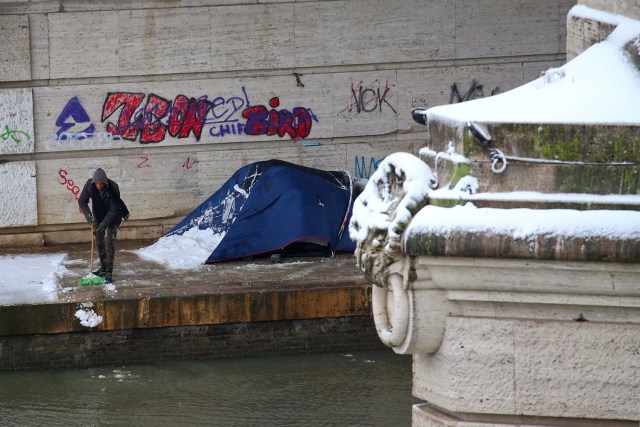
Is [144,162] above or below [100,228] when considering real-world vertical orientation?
above

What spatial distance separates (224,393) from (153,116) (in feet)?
14.6

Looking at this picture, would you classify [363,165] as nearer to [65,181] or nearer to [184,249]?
[184,249]

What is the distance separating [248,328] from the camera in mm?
10969

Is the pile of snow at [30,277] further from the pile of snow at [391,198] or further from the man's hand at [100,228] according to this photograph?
the pile of snow at [391,198]

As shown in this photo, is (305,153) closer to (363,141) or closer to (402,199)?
(363,141)

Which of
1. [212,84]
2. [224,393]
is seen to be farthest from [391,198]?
[212,84]

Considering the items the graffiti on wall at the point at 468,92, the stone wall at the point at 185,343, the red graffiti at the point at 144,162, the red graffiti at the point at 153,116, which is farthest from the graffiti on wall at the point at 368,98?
the stone wall at the point at 185,343

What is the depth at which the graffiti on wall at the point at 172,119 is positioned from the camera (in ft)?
44.8

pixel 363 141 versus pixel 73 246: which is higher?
pixel 363 141

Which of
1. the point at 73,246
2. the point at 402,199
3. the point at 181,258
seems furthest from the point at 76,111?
the point at 402,199

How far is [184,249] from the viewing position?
12.8 meters

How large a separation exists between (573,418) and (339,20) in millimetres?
10632

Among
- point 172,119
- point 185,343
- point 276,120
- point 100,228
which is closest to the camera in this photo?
point 185,343

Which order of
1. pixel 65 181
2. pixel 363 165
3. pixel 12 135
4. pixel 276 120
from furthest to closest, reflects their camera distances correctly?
pixel 363 165
pixel 276 120
pixel 65 181
pixel 12 135
